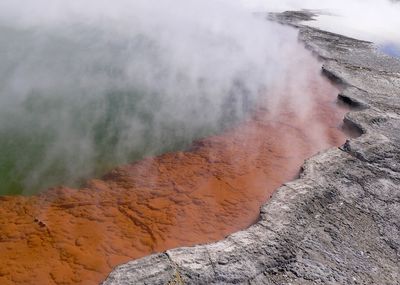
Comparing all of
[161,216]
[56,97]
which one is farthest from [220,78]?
[161,216]

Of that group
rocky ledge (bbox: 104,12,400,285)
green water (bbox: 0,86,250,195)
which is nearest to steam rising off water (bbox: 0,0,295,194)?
green water (bbox: 0,86,250,195)

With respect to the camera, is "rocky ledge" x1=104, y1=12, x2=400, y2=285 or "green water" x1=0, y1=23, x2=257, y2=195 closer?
"rocky ledge" x1=104, y1=12, x2=400, y2=285

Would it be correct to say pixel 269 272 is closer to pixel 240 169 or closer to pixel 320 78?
pixel 240 169

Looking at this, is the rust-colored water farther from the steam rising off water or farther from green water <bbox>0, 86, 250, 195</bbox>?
the steam rising off water

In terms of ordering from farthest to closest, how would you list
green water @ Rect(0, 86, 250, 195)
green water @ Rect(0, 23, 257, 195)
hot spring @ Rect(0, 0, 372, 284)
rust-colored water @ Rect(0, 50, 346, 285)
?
1. green water @ Rect(0, 23, 257, 195)
2. green water @ Rect(0, 86, 250, 195)
3. hot spring @ Rect(0, 0, 372, 284)
4. rust-colored water @ Rect(0, 50, 346, 285)

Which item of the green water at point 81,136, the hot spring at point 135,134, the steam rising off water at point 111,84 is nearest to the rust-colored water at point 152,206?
the hot spring at point 135,134
